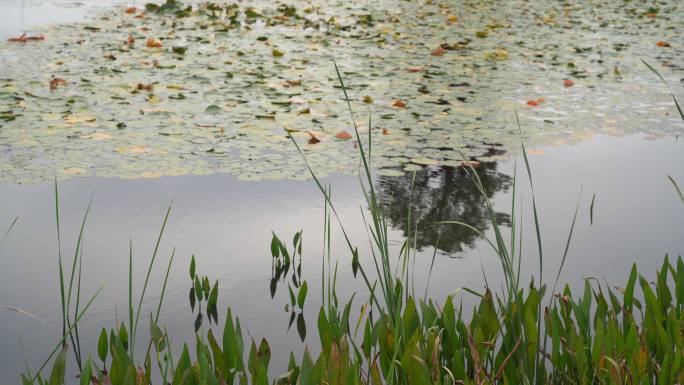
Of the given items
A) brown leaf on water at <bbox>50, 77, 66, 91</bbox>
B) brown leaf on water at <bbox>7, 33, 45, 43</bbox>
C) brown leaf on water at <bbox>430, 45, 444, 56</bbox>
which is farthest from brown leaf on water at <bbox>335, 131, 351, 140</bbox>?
brown leaf on water at <bbox>7, 33, 45, 43</bbox>

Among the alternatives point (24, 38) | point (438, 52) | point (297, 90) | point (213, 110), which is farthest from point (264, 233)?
point (24, 38)

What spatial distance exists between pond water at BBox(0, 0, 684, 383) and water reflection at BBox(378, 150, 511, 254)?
0.04 feet

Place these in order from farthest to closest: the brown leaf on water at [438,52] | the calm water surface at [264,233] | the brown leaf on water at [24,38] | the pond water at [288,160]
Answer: the brown leaf on water at [438,52]
the brown leaf on water at [24,38]
the pond water at [288,160]
the calm water surface at [264,233]

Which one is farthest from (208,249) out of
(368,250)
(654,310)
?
(654,310)

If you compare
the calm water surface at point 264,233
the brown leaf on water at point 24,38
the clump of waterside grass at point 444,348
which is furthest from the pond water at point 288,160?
the clump of waterside grass at point 444,348

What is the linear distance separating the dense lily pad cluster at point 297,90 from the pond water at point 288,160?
0.07ft

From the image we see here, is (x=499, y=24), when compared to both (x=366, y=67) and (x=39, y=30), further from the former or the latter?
(x=39, y=30)

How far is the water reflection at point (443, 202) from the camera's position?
11.6 ft

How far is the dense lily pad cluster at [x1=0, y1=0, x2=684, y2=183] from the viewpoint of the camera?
4441 mm

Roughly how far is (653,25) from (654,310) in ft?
28.2

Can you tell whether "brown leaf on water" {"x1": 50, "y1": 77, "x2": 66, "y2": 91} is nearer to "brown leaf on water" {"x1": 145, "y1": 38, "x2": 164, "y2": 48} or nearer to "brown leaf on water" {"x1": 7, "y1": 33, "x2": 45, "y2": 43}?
"brown leaf on water" {"x1": 145, "y1": 38, "x2": 164, "y2": 48}

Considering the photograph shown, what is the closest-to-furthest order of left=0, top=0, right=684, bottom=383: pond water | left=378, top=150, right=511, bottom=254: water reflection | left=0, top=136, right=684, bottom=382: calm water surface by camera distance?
left=0, top=136, right=684, bottom=382: calm water surface, left=0, top=0, right=684, bottom=383: pond water, left=378, top=150, right=511, bottom=254: water reflection

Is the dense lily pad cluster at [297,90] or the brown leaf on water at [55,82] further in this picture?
the brown leaf on water at [55,82]

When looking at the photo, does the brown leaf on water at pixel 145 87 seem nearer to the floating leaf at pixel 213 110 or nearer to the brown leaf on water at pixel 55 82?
the brown leaf on water at pixel 55 82
